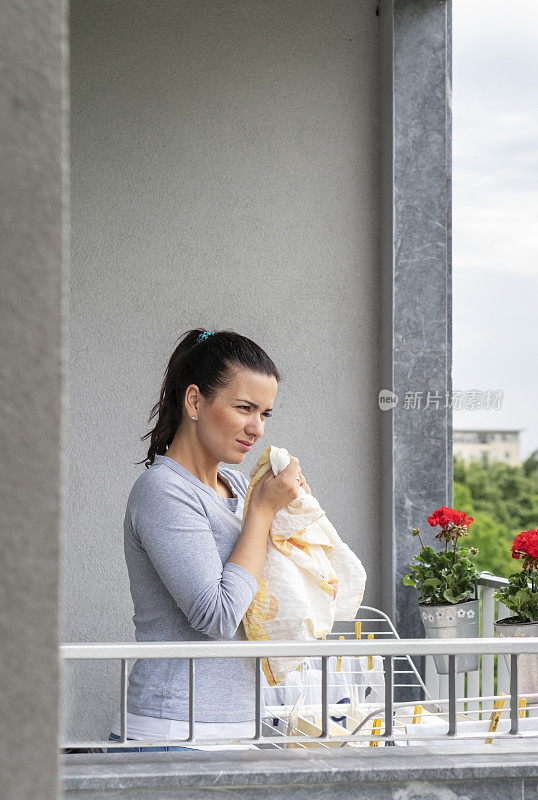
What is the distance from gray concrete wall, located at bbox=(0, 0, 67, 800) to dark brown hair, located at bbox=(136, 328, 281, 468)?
1.12m

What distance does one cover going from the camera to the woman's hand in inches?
65.3

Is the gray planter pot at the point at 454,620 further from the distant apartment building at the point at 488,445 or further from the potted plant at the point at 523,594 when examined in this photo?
the distant apartment building at the point at 488,445

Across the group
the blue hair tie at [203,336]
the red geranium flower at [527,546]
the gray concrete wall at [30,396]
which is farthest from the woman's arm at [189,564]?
the red geranium flower at [527,546]

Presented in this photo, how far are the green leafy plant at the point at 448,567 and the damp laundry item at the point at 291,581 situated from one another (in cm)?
111

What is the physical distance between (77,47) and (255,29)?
64cm

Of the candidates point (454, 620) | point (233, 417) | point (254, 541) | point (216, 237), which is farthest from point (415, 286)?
point (254, 541)

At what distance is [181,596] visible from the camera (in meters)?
1.51

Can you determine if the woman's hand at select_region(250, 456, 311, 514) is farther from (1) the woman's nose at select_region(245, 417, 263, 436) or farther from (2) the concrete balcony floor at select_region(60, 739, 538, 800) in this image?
(2) the concrete balcony floor at select_region(60, 739, 538, 800)

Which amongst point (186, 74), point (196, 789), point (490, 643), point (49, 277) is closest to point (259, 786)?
point (196, 789)

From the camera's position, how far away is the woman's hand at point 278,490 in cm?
166

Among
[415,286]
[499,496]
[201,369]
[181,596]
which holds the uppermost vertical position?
[415,286]

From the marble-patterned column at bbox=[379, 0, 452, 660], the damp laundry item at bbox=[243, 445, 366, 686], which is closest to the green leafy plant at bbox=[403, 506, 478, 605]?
the marble-patterned column at bbox=[379, 0, 452, 660]

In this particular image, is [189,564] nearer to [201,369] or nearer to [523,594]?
[201,369]

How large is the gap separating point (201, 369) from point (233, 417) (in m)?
0.11
